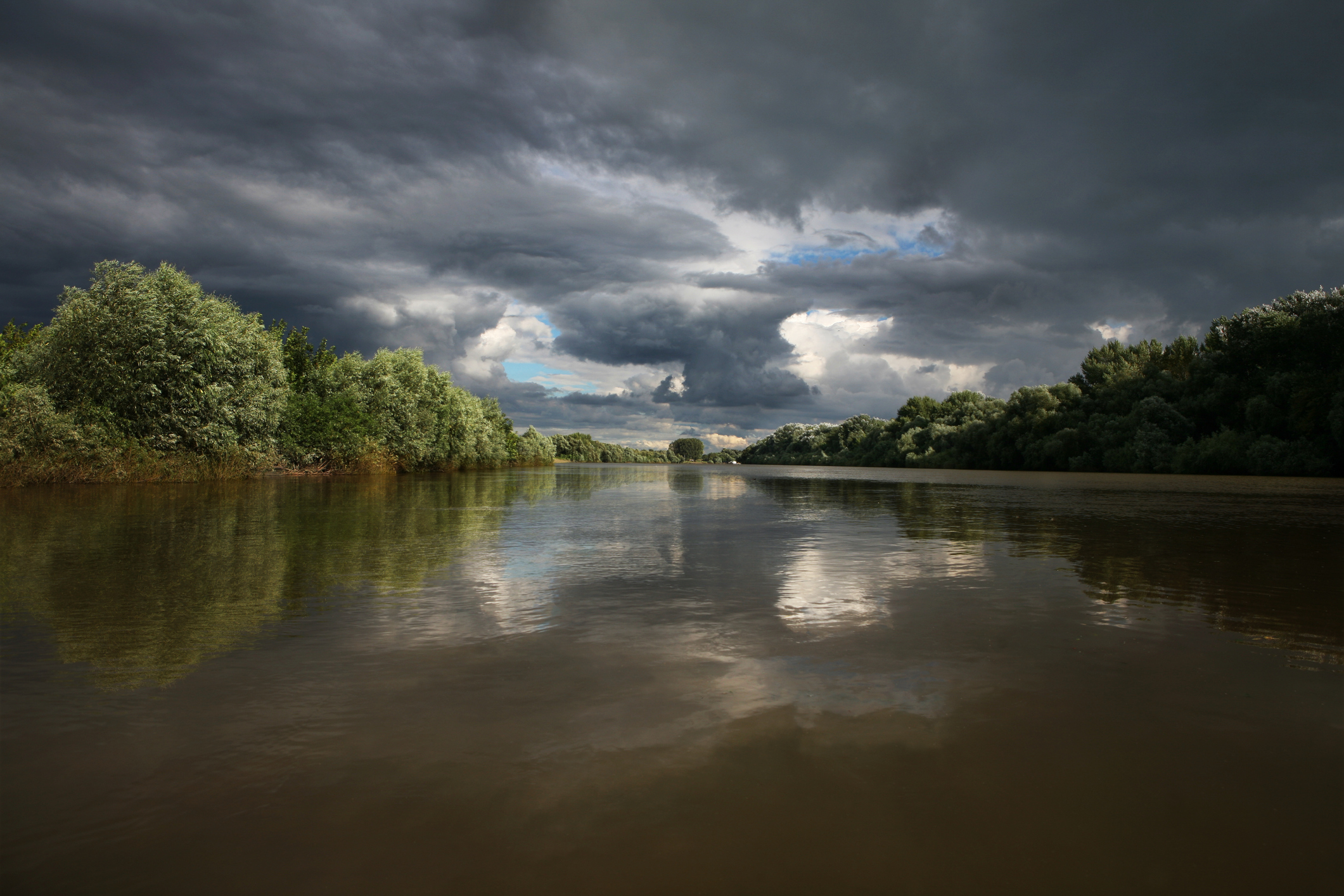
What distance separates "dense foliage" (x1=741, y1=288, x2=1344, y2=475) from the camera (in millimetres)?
56812

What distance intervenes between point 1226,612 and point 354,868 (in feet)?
31.9

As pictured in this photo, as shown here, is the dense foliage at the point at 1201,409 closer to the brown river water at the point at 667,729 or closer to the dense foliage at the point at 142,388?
the brown river water at the point at 667,729

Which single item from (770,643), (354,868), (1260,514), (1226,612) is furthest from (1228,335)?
(354,868)

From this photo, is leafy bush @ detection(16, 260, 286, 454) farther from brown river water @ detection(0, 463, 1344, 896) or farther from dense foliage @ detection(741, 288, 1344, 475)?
dense foliage @ detection(741, 288, 1344, 475)

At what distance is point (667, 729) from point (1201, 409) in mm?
85371

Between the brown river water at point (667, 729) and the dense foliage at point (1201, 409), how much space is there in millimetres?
61547

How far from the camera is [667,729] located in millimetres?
4625

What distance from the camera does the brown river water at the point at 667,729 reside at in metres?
3.16

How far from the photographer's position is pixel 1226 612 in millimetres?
8266

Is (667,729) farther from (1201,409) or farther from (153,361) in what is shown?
(1201,409)

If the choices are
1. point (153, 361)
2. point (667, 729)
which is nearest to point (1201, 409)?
point (667, 729)

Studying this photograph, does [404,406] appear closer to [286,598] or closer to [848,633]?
[286,598]

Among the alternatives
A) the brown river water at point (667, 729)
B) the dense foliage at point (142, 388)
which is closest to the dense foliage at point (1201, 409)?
the brown river water at point (667, 729)

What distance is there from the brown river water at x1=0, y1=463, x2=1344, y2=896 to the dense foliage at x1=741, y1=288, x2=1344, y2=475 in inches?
2423
